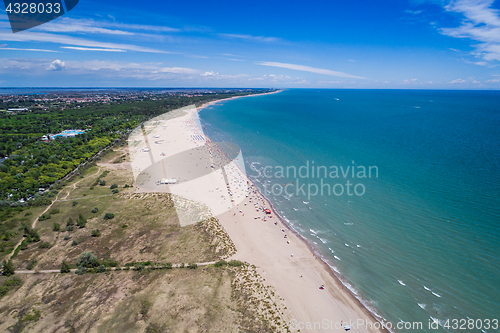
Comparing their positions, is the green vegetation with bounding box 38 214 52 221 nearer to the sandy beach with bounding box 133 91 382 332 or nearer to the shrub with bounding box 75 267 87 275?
the sandy beach with bounding box 133 91 382 332

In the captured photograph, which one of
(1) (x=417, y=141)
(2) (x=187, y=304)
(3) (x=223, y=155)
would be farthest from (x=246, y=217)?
(1) (x=417, y=141)

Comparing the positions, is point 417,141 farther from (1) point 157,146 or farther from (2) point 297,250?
(1) point 157,146

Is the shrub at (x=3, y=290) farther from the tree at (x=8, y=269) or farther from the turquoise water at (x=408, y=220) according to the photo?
the turquoise water at (x=408, y=220)

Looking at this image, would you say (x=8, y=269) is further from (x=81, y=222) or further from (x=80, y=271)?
(x=81, y=222)

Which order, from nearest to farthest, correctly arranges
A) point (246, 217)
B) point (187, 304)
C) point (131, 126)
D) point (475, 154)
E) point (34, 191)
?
point (187, 304), point (246, 217), point (34, 191), point (475, 154), point (131, 126)

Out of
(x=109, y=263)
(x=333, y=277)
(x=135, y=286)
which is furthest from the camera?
(x=333, y=277)

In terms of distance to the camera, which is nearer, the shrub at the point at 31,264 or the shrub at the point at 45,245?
the shrub at the point at 31,264

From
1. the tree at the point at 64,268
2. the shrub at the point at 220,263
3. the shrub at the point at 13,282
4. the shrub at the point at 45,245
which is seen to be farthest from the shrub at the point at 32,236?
the shrub at the point at 220,263

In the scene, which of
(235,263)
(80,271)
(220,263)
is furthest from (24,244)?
(235,263)

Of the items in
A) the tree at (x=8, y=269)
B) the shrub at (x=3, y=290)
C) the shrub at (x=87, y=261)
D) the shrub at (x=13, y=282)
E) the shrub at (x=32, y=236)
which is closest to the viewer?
the shrub at (x=3, y=290)
